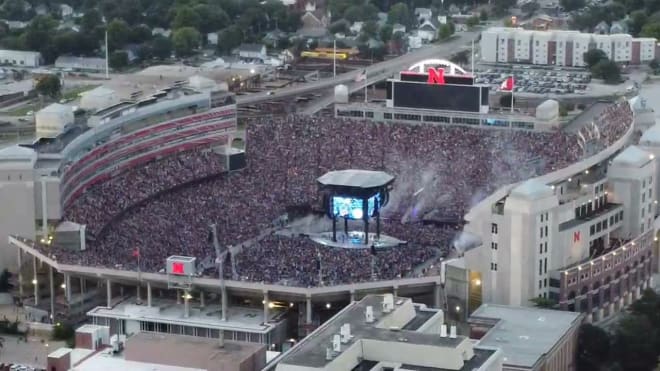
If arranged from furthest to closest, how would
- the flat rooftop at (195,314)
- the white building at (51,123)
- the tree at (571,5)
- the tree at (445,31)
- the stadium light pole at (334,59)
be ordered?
the tree at (571,5)
the tree at (445,31)
the stadium light pole at (334,59)
the white building at (51,123)
the flat rooftop at (195,314)

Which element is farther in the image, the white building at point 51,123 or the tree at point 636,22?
the tree at point 636,22

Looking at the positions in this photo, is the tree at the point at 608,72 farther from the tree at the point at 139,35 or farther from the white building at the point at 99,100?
the white building at the point at 99,100

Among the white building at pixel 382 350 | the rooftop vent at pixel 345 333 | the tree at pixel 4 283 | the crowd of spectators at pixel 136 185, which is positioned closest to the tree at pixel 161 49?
the crowd of spectators at pixel 136 185

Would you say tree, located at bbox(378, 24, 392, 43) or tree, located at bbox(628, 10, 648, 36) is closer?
tree, located at bbox(378, 24, 392, 43)

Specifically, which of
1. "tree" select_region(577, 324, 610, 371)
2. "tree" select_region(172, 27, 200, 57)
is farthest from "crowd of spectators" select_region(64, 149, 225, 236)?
"tree" select_region(172, 27, 200, 57)

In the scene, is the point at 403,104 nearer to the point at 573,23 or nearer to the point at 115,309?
the point at 115,309

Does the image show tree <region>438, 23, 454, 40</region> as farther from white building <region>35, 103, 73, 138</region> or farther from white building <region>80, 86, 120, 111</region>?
white building <region>35, 103, 73, 138</region>
